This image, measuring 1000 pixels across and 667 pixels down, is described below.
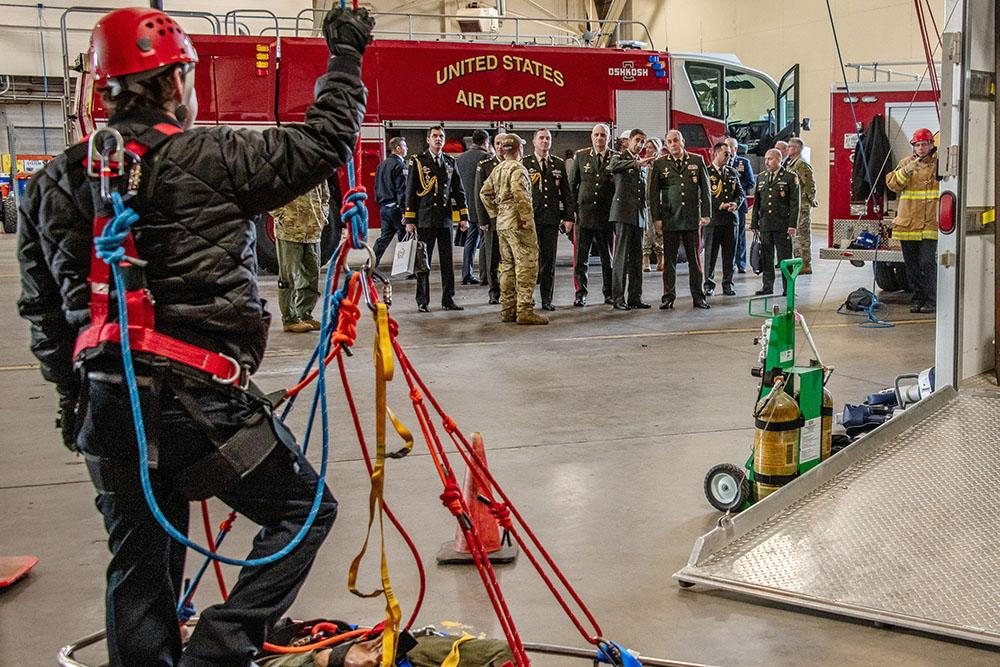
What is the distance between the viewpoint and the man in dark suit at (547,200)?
480 inches

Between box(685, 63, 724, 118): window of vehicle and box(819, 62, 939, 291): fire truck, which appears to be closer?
box(819, 62, 939, 291): fire truck

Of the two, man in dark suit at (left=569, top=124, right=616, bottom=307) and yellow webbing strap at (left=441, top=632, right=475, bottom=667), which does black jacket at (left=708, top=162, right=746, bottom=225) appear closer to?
man in dark suit at (left=569, top=124, right=616, bottom=307)

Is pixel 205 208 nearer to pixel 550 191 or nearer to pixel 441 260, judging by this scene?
pixel 441 260

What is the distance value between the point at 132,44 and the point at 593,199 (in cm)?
1021

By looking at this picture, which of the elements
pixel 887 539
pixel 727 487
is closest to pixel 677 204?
pixel 727 487

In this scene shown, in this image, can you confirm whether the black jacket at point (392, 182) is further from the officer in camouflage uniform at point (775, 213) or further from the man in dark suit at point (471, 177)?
the officer in camouflage uniform at point (775, 213)

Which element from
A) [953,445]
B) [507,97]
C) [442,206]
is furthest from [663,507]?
[507,97]

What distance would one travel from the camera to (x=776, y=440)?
466 cm

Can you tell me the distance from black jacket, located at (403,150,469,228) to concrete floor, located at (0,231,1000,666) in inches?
57.3

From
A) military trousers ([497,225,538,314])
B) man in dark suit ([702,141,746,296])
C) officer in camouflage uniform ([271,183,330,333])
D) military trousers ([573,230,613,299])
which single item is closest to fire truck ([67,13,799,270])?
man in dark suit ([702,141,746,296])

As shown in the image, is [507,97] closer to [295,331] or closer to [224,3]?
[295,331]

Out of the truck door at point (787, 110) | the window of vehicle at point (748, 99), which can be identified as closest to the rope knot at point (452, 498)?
the truck door at point (787, 110)

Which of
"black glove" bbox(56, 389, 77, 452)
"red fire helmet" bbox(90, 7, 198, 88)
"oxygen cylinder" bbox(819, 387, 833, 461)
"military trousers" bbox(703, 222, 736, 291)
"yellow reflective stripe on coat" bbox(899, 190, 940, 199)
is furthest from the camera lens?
"military trousers" bbox(703, 222, 736, 291)

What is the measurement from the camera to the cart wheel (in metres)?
4.83
